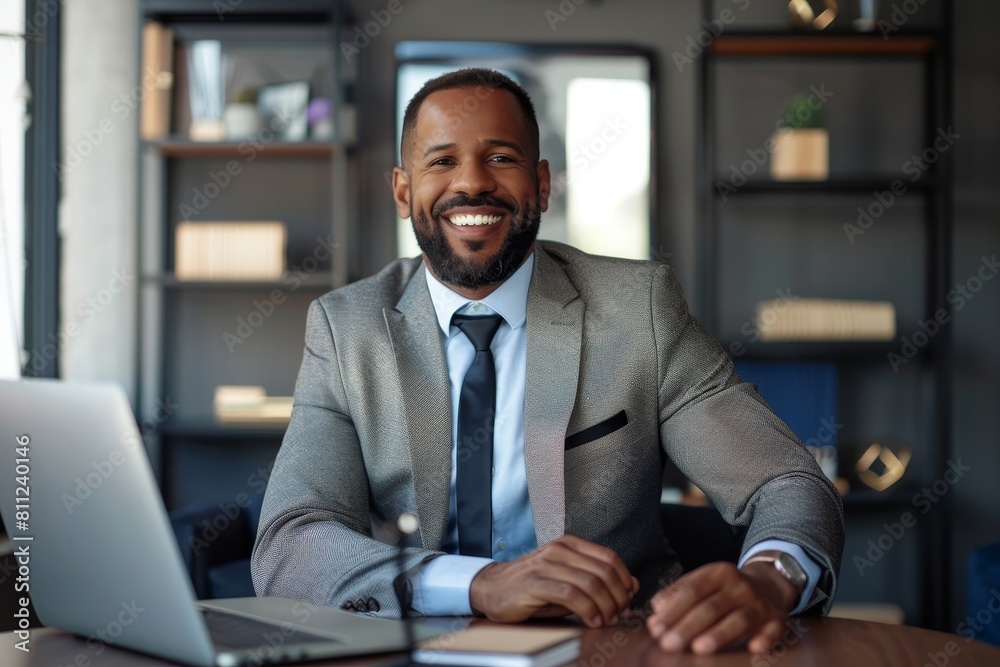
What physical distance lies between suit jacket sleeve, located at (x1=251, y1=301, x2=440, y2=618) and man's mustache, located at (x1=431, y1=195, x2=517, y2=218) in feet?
0.93

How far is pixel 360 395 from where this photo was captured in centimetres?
172

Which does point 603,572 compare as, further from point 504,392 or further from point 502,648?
point 504,392

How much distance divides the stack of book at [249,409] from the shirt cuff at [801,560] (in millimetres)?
2549

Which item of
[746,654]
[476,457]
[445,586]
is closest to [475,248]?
[476,457]

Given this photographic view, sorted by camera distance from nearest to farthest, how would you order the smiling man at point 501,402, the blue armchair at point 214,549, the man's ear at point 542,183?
1. the smiling man at point 501,402
2. the man's ear at point 542,183
3. the blue armchair at point 214,549

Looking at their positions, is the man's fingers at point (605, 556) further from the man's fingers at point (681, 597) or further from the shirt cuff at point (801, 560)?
the shirt cuff at point (801, 560)

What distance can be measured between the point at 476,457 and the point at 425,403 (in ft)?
0.41

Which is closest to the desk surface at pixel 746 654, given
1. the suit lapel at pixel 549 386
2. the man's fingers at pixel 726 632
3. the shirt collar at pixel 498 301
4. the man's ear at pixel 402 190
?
the man's fingers at pixel 726 632

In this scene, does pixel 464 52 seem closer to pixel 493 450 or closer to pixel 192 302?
pixel 192 302

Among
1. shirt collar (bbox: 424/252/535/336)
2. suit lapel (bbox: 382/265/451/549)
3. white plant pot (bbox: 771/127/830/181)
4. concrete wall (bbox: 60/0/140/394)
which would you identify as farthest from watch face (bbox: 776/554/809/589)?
concrete wall (bbox: 60/0/140/394)

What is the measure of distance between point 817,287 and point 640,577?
254 centimetres

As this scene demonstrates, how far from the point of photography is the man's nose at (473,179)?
1.83 m

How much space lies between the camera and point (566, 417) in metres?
1.69

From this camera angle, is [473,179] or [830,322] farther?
[830,322]
